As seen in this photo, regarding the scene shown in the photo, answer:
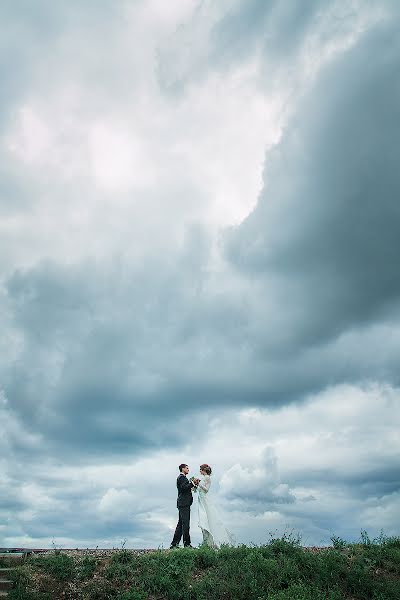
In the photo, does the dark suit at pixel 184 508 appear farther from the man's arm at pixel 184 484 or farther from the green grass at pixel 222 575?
the green grass at pixel 222 575

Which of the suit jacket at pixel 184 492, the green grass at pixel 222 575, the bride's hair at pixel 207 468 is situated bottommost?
the green grass at pixel 222 575

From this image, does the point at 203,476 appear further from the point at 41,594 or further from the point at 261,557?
the point at 41,594

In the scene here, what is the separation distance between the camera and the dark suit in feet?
66.5

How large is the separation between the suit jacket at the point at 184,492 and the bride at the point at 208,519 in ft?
1.17

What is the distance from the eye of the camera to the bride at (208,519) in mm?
19969

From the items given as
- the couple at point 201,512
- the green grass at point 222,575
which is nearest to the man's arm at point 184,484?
the couple at point 201,512

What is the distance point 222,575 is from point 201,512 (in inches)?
163

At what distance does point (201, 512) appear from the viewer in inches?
800

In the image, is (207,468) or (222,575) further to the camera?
(207,468)

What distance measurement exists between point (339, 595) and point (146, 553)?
6.54 meters

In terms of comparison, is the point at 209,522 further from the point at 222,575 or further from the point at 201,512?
the point at 222,575

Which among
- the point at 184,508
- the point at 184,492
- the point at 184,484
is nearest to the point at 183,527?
the point at 184,508

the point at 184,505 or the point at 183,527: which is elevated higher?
the point at 184,505

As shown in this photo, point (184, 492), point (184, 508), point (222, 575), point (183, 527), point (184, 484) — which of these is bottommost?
point (222, 575)
